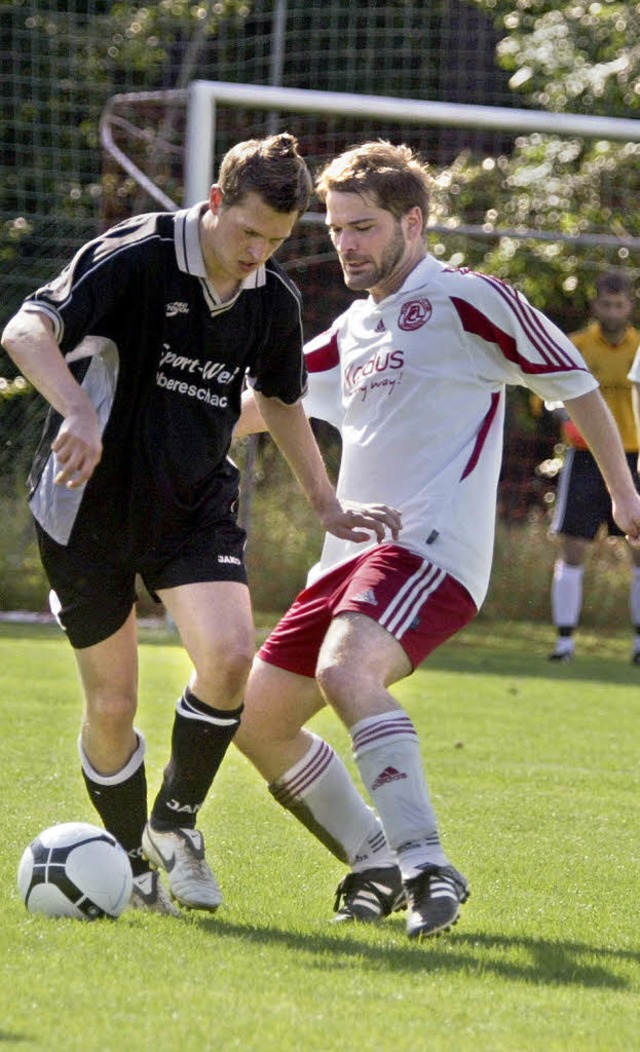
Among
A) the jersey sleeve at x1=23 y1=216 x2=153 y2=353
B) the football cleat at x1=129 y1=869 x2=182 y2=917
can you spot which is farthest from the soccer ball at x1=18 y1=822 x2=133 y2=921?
the jersey sleeve at x1=23 y1=216 x2=153 y2=353

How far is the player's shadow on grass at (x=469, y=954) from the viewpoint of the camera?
3.74 m

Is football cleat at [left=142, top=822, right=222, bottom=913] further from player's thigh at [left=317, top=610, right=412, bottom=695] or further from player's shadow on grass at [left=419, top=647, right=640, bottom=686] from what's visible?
player's shadow on grass at [left=419, top=647, right=640, bottom=686]

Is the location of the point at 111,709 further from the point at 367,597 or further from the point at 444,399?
the point at 444,399

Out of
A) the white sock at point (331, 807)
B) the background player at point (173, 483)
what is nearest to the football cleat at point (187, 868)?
the background player at point (173, 483)

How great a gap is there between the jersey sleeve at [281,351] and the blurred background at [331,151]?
290 inches

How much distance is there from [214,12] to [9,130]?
8.62 ft

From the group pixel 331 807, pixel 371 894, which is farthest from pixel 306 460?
pixel 371 894

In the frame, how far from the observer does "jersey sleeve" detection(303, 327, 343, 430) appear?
5020mm

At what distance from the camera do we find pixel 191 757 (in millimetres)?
4312

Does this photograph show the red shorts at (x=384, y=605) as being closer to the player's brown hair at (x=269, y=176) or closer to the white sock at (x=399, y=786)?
the white sock at (x=399, y=786)

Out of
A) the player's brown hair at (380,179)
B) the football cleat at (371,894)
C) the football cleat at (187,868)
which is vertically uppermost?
the player's brown hair at (380,179)

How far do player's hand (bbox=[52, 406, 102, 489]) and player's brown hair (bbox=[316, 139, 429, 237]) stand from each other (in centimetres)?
120

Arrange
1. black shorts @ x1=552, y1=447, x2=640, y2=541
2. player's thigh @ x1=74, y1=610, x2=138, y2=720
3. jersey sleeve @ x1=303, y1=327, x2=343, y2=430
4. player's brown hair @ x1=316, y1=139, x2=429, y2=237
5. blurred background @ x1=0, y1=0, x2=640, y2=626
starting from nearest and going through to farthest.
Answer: player's thigh @ x1=74, y1=610, x2=138, y2=720 → player's brown hair @ x1=316, y1=139, x2=429, y2=237 → jersey sleeve @ x1=303, y1=327, x2=343, y2=430 → black shorts @ x1=552, y1=447, x2=640, y2=541 → blurred background @ x1=0, y1=0, x2=640, y2=626

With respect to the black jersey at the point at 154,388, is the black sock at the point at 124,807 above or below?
below
